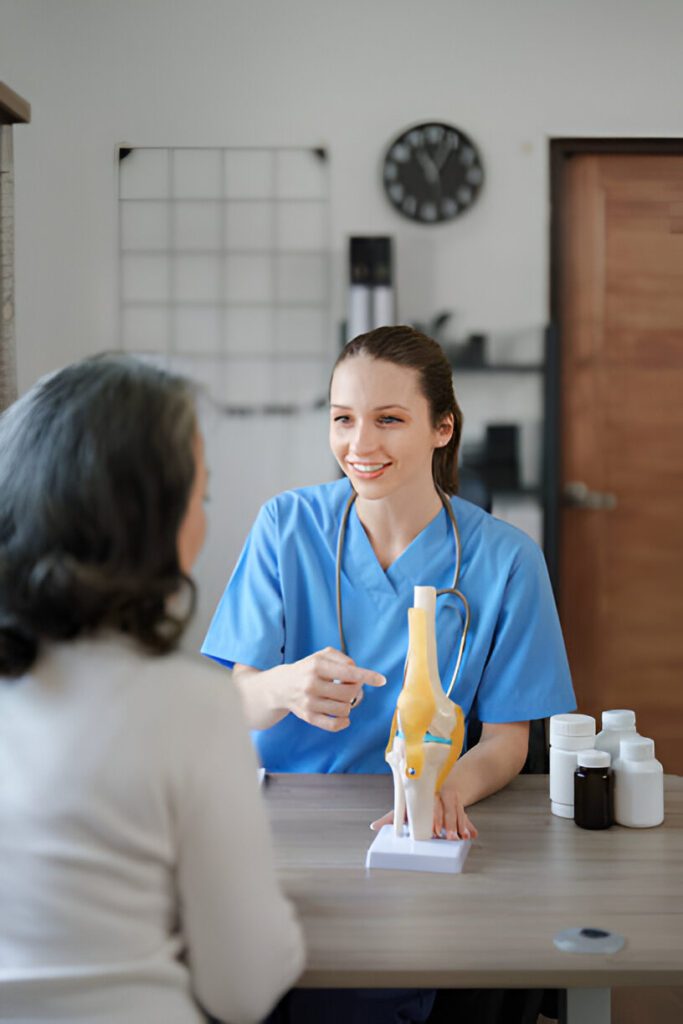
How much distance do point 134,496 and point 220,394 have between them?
253 cm

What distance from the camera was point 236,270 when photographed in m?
3.36

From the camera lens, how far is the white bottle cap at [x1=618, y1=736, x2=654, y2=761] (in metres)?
1.37

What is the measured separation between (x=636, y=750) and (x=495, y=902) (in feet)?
1.09

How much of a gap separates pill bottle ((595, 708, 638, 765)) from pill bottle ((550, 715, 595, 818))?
0.02 m

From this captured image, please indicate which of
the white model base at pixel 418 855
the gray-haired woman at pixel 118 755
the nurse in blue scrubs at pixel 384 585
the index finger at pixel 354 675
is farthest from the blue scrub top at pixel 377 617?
the gray-haired woman at pixel 118 755

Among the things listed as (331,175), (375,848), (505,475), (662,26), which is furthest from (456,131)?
(375,848)

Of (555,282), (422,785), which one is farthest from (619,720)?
(555,282)

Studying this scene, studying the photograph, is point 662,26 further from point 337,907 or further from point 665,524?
point 337,907

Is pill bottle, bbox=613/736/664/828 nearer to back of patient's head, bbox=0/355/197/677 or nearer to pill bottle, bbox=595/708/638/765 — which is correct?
pill bottle, bbox=595/708/638/765

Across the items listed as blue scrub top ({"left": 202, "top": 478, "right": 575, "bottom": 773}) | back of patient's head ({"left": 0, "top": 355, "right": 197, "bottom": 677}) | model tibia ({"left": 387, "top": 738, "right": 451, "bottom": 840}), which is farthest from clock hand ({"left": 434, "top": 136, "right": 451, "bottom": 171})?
back of patient's head ({"left": 0, "top": 355, "right": 197, "bottom": 677})

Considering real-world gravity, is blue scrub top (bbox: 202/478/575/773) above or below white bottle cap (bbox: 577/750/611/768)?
above

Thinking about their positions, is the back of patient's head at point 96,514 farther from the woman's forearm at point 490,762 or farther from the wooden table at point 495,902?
the woman's forearm at point 490,762

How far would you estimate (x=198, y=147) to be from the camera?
10.9 ft

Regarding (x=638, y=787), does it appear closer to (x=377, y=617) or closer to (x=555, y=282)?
(x=377, y=617)
